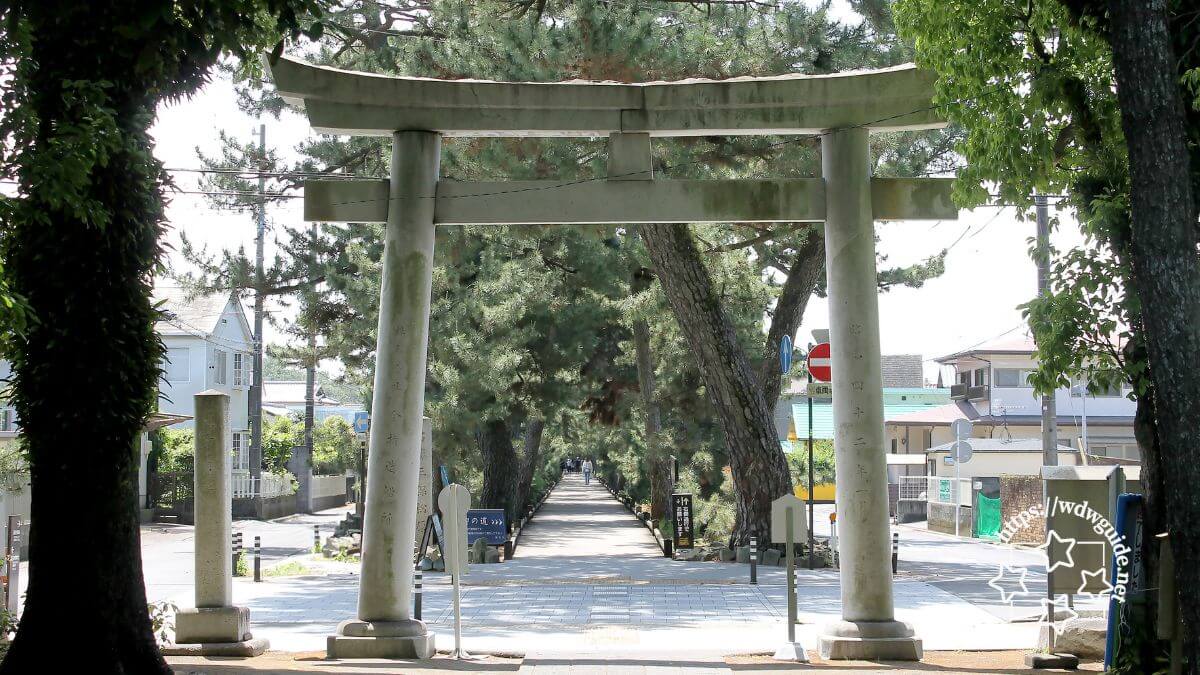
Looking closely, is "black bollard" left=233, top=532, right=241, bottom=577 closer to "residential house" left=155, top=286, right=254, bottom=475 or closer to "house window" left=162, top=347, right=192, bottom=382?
"residential house" left=155, top=286, right=254, bottom=475

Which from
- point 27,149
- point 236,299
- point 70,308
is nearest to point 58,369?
point 70,308

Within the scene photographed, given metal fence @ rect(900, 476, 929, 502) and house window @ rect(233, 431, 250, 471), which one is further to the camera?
house window @ rect(233, 431, 250, 471)

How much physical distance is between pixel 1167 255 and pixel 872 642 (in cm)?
542

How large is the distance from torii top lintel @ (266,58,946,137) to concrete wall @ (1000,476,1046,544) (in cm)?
1853

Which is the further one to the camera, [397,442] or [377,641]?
[397,442]

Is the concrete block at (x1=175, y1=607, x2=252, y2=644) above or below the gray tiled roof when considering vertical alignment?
below

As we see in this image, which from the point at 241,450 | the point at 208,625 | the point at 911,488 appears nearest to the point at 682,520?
the point at 208,625

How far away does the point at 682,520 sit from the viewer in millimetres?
28719

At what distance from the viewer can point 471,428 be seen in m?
27.4

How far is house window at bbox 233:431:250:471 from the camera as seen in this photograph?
186 feet

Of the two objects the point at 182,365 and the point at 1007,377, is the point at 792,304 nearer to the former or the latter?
the point at 1007,377

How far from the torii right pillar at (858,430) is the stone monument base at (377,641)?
12.7 ft

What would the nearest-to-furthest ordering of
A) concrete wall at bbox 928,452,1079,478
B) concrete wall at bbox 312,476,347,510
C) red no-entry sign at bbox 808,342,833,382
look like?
red no-entry sign at bbox 808,342,833,382, concrete wall at bbox 928,452,1079,478, concrete wall at bbox 312,476,347,510

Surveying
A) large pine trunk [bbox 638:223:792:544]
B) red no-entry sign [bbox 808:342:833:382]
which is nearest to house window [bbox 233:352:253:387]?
large pine trunk [bbox 638:223:792:544]
